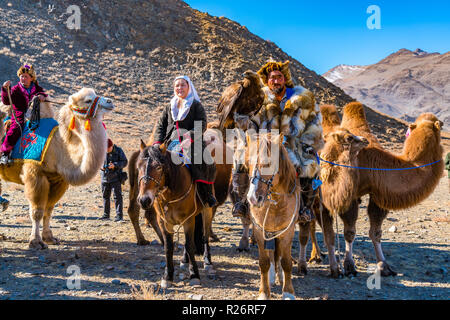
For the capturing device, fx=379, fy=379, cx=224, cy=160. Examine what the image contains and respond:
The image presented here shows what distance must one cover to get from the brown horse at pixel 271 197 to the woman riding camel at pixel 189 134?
1.14 m

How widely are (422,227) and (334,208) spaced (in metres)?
4.59

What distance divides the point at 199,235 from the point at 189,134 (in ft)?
6.14

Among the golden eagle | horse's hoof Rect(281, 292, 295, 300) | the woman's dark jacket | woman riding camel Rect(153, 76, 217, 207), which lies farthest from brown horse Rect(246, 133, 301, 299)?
the woman's dark jacket

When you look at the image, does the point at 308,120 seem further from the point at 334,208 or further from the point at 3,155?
the point at 3,155

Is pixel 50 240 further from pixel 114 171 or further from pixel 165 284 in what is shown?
pixel 165 284

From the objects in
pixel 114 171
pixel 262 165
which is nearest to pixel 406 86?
pixel 114 171

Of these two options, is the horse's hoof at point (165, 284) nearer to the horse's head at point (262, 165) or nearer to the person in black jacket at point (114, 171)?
the horse's head at point (262, 165)

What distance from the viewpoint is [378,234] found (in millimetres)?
6164

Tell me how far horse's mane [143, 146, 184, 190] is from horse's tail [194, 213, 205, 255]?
1.31 m

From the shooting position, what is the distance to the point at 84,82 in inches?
1308

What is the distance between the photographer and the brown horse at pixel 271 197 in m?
3.92

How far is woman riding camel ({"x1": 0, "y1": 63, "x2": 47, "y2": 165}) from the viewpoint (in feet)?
21.4

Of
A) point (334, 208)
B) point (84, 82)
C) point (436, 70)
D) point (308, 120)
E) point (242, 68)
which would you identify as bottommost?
point (334, 208)
